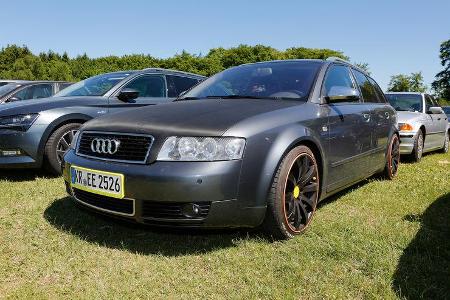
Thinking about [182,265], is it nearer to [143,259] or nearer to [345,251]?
[143,259]

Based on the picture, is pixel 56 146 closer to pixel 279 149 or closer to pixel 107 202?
pixel 107 202

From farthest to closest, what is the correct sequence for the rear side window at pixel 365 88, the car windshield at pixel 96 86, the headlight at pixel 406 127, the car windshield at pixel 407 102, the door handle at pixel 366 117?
the car windshield at pixel 407 102
the headlight at pixel 406 127
the car windshield at pixel 96 86
the rear side window at pixel 365 88
the door handle at pixel 366 117

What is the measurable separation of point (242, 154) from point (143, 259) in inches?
38.0

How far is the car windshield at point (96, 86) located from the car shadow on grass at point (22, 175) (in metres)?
1.14

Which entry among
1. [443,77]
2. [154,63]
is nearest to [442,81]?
[443,77]

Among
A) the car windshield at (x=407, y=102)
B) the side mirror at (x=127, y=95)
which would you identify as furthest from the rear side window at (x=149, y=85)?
the car windshield at (x=407, y=102)

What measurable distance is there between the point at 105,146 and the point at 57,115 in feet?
8.75

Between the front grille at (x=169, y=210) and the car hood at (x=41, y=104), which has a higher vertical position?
the car hood at (x=41, y=104)

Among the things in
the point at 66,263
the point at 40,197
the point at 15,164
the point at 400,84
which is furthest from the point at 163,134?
the point at 400,84

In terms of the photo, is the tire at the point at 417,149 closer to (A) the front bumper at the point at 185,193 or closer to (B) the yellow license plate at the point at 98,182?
(A) the front bumper at the point at 185,193

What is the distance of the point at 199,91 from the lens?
14.5ft

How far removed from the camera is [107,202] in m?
3.07

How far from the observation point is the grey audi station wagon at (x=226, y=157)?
2842 mm

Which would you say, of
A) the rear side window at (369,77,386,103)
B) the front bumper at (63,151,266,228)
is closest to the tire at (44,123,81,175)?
the front bumper at (63,151,266,228)
